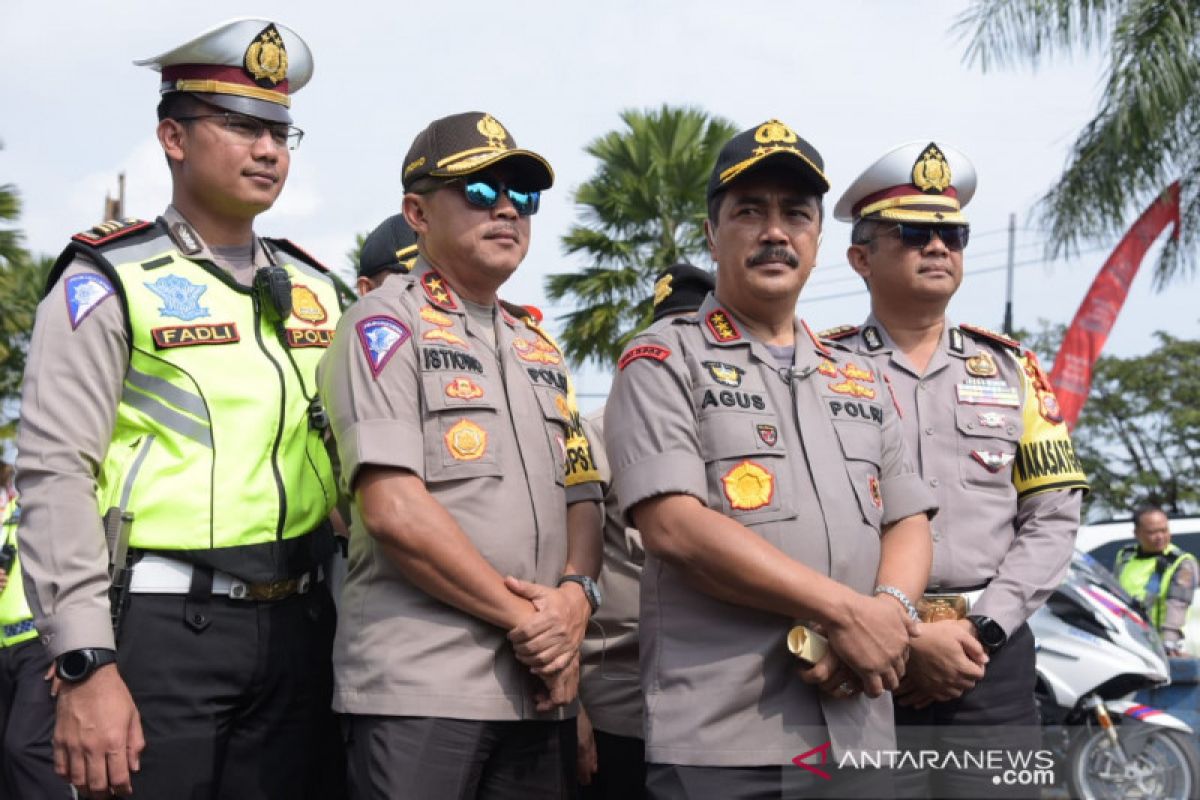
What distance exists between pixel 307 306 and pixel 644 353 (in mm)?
821

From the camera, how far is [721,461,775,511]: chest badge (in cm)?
278

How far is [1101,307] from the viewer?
15.0 metres

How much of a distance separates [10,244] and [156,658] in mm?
14825

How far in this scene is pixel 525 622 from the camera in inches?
105

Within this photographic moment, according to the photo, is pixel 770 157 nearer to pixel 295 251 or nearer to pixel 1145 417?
pixel 295 251

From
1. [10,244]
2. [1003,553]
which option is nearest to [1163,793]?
[1003,553]

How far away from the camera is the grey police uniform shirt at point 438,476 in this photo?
266cm

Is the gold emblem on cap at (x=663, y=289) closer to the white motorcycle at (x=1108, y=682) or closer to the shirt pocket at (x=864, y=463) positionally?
the shirt pocket at (x=864, y=463)

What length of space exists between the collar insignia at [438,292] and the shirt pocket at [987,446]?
1.46m

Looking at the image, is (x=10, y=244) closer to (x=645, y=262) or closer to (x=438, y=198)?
(x=645, y=262)

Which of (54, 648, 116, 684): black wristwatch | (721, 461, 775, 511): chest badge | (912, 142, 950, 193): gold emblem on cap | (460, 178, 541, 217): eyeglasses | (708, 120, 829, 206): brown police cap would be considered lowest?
(54, 648, 116, 684): black wristwatch

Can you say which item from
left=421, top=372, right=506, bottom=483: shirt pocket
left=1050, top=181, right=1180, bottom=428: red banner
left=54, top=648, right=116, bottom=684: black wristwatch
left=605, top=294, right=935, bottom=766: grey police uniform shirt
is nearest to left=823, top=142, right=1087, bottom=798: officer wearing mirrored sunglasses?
left=605, top=294, right=935, bottom=766: grey police uniform shirt

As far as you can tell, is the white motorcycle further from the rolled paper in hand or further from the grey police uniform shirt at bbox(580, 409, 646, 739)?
the rolled paper in hand

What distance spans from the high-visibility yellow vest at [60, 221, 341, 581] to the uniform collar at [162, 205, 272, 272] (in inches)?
0.7
